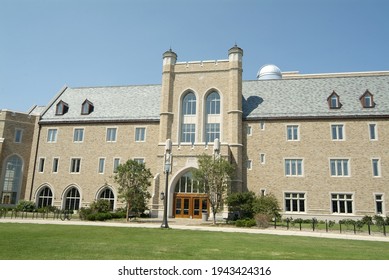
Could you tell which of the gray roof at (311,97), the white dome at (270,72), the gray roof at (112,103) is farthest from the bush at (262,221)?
the white dome at (270,72)

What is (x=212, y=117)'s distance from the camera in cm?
3444

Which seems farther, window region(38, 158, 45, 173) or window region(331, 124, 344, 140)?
window region(38, 158, 45, 173)

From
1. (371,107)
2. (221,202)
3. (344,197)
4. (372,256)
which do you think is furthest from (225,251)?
(371,107)

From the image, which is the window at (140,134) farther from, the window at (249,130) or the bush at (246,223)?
the bush at (246,223)

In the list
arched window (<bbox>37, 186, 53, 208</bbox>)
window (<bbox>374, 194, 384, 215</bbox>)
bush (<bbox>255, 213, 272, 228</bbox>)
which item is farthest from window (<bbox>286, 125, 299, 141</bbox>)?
arched window (<bbox>37, 186, 53, 208</bbox>)

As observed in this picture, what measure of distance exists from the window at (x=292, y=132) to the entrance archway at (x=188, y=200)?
10752mm

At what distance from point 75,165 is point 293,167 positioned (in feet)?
81.2

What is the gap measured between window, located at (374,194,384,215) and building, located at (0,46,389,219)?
0.09 meters

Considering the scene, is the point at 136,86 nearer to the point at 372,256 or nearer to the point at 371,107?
the point at 371,107

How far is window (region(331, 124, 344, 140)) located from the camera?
31.9 metres

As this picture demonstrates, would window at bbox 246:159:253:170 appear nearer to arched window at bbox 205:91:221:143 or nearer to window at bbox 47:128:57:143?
arched window at bbox 205:91:221:143

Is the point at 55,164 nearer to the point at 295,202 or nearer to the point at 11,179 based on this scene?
the point at 11,179

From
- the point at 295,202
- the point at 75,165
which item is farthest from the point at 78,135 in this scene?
the point at 295,202

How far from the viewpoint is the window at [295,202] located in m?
31.4
